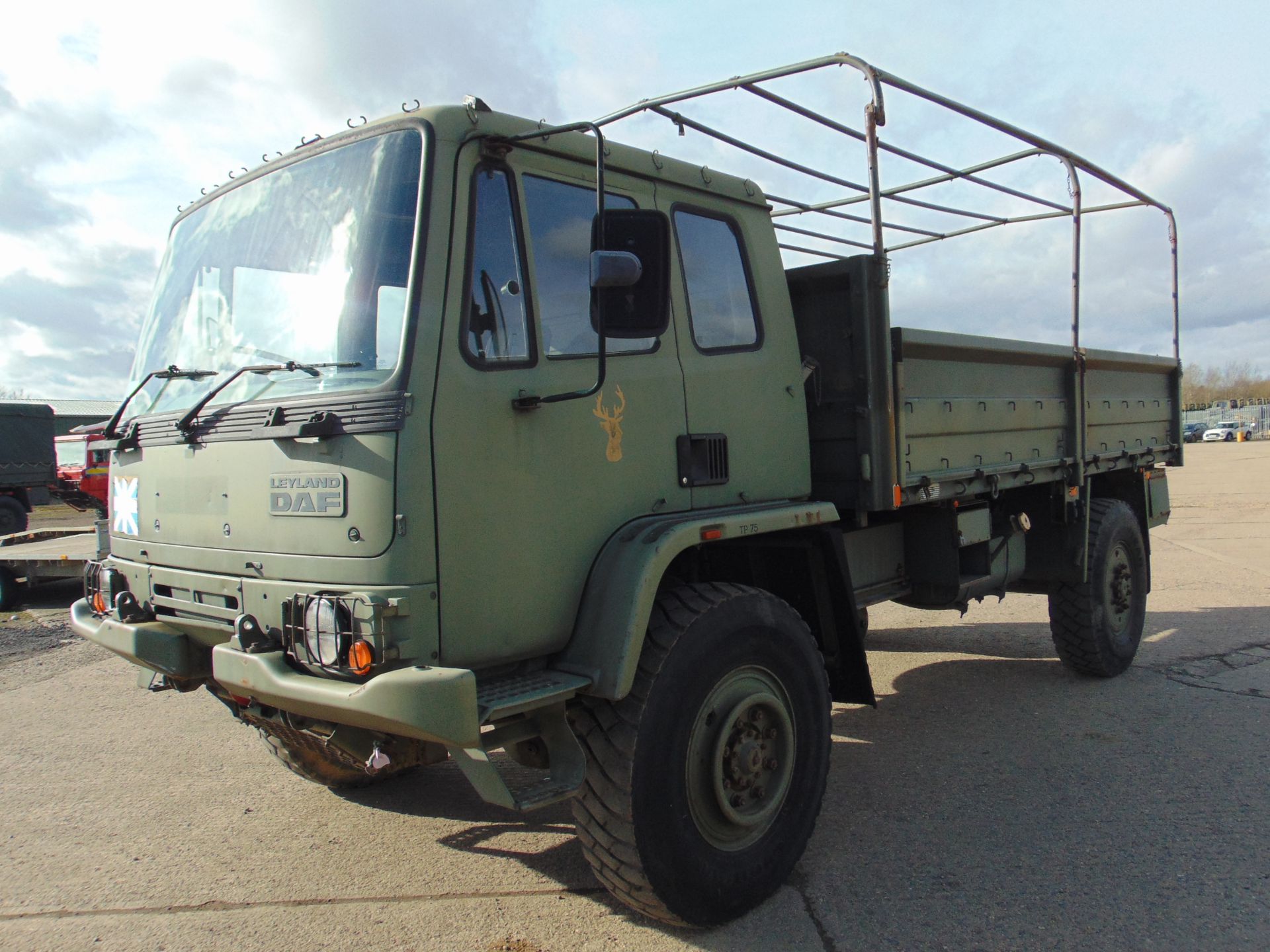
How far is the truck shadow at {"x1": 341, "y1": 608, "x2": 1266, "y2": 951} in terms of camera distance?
341 cm

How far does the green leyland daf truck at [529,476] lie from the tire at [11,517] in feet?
52.5

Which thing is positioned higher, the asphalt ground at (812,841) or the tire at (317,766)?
the tire at (317,766)

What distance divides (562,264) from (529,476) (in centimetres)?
75

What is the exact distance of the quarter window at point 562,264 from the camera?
3195 mm

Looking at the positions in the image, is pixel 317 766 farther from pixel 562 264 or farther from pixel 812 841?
pixel 562 264

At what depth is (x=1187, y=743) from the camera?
16.3 feet

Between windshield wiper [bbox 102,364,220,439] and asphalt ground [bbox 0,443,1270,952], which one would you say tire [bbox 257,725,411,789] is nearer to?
asphalt ground [bbox 0,443,1270,952]

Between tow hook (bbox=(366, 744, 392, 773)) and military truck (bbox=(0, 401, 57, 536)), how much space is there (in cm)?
1741

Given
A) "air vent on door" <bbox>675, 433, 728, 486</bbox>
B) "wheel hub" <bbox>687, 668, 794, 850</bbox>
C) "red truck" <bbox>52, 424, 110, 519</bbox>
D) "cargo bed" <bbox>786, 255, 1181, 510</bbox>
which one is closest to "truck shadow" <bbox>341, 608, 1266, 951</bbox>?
"wheel hub" <bbox>687, 668, 794, 850</bbox>

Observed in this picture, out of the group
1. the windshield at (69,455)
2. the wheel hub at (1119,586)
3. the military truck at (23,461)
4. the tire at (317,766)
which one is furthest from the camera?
the military truck at (23,461)

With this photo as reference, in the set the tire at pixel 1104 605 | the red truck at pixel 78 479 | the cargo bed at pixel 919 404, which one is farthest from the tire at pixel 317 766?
the tire at pixel 1104 605

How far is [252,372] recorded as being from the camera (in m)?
Answer: 3.21

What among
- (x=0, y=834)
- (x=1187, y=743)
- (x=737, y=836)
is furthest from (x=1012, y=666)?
(x=0, y=834)

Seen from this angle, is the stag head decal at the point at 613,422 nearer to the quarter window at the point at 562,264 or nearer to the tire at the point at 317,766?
the quarter window at the point at 562,264
